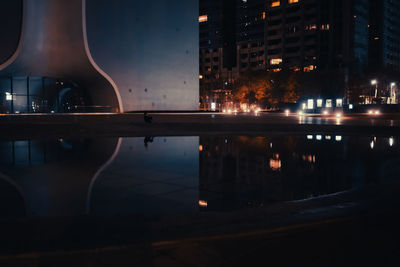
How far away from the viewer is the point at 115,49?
4344 cm

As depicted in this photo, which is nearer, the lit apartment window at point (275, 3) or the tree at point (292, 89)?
the tree at point (292, 89)

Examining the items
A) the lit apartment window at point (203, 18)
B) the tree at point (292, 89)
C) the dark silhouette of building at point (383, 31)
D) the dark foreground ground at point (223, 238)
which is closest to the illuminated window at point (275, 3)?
the lit apartment window at point (203, 18)

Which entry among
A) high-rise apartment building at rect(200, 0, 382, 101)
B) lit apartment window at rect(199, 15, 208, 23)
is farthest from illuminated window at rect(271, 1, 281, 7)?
lit apartment window at rect(199, 15, 208, 23)

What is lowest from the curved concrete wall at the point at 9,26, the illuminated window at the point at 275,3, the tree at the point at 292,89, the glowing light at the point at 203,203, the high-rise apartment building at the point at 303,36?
the glowing light at the point at 203,203

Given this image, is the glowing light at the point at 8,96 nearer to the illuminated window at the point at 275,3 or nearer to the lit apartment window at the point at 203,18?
the illuminated window at the point at 275,3

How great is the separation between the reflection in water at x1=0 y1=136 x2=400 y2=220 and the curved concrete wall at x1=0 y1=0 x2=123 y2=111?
29.7m

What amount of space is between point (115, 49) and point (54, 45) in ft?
23.0

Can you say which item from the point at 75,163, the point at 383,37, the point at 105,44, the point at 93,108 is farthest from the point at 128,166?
the point at 383,37

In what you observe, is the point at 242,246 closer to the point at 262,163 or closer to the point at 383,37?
the point at 262,163

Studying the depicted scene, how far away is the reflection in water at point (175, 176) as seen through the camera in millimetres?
6180

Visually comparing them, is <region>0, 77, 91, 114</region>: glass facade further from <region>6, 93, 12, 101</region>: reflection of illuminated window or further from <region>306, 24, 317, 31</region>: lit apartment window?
<region>306, 24, 317, 31</region>: lit apartment window

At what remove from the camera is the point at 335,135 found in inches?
738

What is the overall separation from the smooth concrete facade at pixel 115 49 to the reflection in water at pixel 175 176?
3008 cm

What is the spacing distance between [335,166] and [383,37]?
451ft
